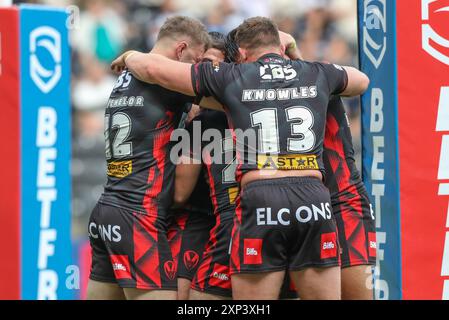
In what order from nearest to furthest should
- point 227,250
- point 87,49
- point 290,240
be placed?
point 290,240
point 227,250
point 87,49

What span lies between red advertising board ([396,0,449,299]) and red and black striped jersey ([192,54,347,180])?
82 cm

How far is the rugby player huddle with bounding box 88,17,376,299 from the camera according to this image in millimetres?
5465

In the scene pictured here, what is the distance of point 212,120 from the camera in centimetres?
627

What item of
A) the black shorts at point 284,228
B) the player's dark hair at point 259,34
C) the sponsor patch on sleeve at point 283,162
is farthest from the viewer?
the player's dark hair at point 259,34

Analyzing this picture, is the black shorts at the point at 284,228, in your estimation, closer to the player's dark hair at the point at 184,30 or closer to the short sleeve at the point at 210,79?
the short sleeve at the point at 210,79

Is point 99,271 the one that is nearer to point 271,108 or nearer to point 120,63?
point 120,63

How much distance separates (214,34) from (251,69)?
1033mm

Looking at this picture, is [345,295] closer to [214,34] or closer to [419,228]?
[419,228]

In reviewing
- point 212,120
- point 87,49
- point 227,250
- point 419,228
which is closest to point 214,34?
point 212,120

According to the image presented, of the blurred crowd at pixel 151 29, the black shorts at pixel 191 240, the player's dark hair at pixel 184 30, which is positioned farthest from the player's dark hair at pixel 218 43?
the blurred crowd at pixel 151 29

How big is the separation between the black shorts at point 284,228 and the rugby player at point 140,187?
2.40 ft

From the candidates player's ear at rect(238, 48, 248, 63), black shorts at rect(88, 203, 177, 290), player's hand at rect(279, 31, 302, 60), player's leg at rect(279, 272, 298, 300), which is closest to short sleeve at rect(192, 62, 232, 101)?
player's ear at rect(238, 48, 248, 63)

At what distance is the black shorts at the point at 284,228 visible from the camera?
539 centimetres

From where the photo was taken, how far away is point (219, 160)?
6.22 metres
